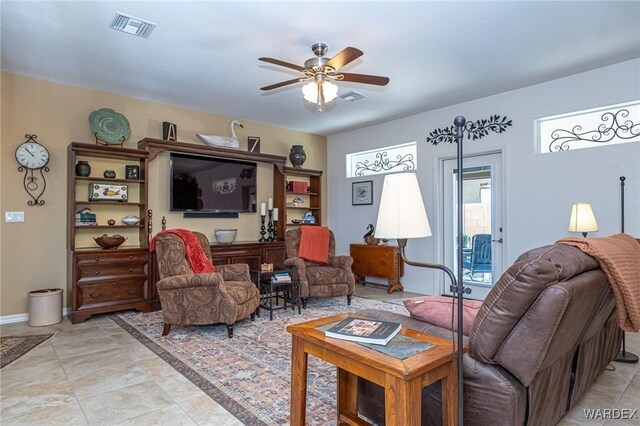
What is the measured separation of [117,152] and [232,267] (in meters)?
1.87

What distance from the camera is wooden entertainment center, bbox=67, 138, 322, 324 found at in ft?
12.7

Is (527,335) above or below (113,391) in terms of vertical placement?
above

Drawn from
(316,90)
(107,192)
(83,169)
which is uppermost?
(316,90)

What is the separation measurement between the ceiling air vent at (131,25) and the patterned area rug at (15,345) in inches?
106

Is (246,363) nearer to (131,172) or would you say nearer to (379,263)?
(131,172)

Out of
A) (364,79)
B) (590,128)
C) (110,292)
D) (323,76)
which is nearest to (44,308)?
(110,292)

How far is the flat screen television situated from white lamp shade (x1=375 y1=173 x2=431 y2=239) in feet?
12.8

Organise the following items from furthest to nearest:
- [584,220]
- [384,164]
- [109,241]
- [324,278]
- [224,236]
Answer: [384,164], [224,236], [324,278], [109,241], [584,220]

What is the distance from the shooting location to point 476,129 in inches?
187

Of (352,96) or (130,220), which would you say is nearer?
(130,220)

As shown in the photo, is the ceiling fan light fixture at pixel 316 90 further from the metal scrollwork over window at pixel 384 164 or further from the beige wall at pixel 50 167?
the metal scrollwork over window at pixel 384 164

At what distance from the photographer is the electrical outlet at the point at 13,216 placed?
12.5 ft

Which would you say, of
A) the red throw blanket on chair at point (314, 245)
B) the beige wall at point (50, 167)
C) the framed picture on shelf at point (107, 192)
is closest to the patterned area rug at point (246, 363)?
the red throw blanket on chair at point (314, 245)

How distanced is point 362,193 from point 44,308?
4.45 m
